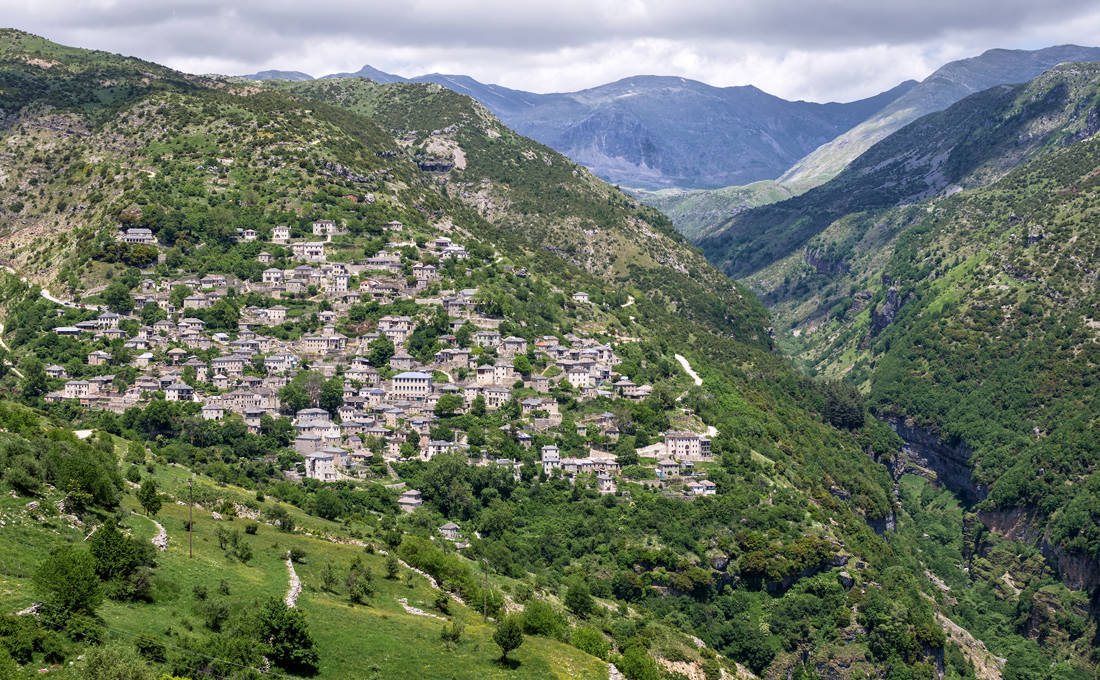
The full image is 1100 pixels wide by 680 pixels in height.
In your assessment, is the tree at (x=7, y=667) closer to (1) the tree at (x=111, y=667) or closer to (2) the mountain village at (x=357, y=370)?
(1) the tree at (x=111, y=667)

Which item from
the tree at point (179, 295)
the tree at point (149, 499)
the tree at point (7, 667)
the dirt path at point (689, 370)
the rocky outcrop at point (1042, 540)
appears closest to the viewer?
the tree at point (7, 667)

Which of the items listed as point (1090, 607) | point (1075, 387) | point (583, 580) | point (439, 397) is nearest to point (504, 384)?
point (439, 397)

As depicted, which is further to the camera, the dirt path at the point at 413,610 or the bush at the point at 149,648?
the dirt path at the point at 413,610

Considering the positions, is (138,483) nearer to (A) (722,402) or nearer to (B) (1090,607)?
(A) (722,402)

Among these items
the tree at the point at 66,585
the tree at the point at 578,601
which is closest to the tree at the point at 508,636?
the tree at the point at 66,585

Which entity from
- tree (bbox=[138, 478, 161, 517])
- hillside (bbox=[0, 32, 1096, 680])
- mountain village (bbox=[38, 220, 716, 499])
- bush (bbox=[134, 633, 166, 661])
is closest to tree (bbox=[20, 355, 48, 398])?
hillside (bbox=[0, 32, 1096, 680])

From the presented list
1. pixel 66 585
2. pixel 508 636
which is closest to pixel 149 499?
pixel 66 585
